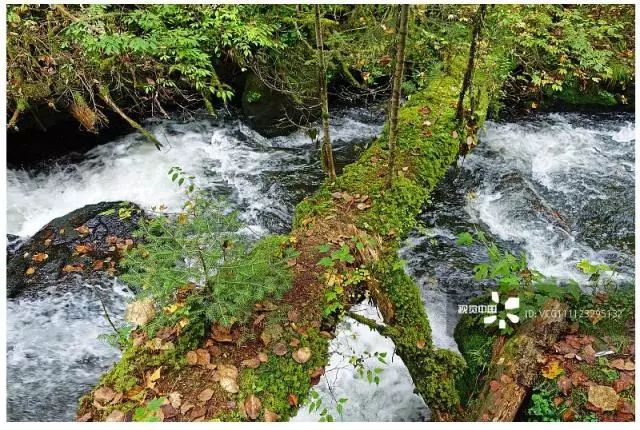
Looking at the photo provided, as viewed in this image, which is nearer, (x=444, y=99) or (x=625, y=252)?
(x=625, y=252)

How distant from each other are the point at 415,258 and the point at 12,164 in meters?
6.65

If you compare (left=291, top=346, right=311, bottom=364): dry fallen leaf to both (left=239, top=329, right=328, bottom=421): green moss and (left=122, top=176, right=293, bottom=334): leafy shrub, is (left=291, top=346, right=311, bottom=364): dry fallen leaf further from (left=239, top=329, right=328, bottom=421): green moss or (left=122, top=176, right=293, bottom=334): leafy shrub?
(left=122, top=176, right=293, bottom=334): leafy shrub

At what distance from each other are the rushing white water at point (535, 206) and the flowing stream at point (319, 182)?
20 millimetres

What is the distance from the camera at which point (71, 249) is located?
5789 millimetres

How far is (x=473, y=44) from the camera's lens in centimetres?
465

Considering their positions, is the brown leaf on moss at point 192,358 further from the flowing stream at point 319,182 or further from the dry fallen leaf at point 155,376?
the flowing stream at point 319,182

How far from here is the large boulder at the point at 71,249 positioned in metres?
5.53

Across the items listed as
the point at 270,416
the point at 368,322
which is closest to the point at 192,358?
the point at 270,416

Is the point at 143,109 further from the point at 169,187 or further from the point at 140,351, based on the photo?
the point at 140,351

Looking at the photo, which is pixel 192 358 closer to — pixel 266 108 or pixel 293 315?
pixel 293 315

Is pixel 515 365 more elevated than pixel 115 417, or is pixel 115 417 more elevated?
pixel 115 417

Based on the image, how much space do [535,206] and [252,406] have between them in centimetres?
531

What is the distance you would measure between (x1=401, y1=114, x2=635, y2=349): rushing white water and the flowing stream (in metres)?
0.02

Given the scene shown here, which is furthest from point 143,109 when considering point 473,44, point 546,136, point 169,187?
point 546,136
